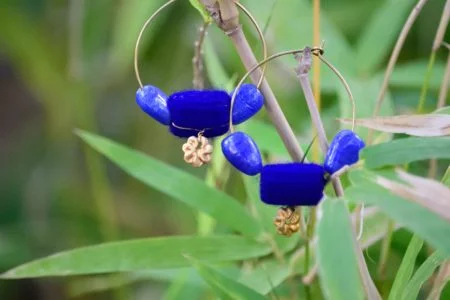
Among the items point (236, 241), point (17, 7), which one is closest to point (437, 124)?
point (236, 241)

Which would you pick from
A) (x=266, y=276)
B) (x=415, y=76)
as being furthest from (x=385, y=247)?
(x=415, y=76)

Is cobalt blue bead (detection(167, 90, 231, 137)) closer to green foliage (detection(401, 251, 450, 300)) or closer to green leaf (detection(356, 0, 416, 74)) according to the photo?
green foliage (detection(401, 251, 450, 300))

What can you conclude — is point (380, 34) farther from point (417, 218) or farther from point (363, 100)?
point (417, 218)

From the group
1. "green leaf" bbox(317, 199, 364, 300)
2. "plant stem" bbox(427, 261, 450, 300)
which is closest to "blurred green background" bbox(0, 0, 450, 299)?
"plant stem" bbox(427, 261, 450, 300)

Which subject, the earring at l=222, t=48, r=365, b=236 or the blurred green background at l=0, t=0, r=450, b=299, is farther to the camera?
the blurred green background at l=0, t=0, r=450, b=299

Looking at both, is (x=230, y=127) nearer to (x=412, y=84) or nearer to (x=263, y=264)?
(x=263, y=264)

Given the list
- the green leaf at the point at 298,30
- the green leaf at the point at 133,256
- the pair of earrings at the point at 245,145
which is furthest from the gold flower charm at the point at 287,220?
the green leaf at the point at 298,30
